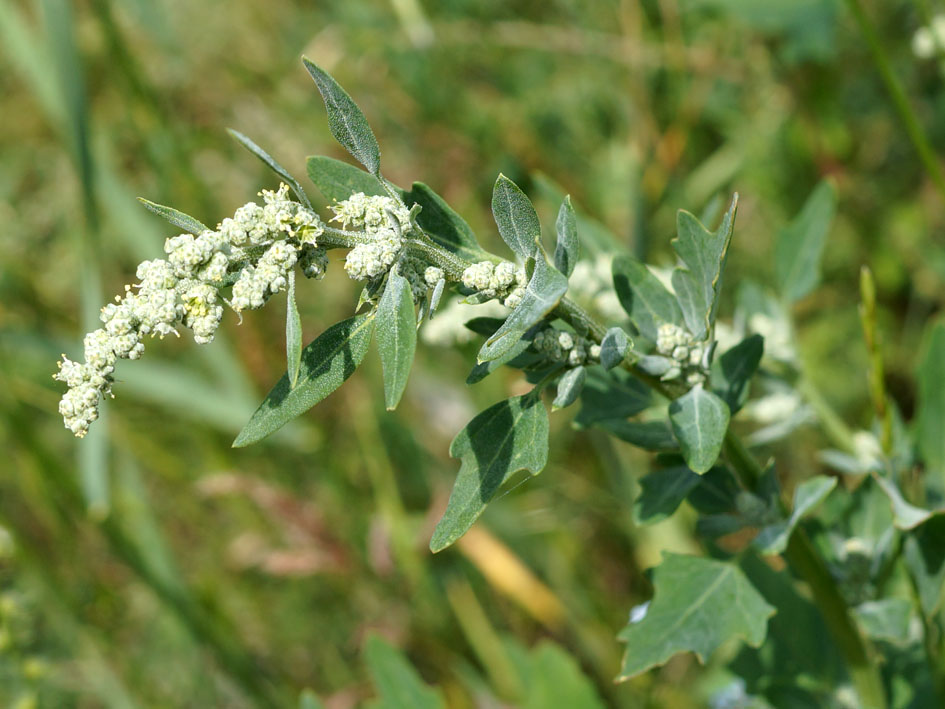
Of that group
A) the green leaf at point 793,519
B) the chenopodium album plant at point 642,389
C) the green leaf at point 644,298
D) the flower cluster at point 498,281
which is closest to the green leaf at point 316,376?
the chenopodium album plant at point 642,389

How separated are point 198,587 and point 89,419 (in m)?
2.12

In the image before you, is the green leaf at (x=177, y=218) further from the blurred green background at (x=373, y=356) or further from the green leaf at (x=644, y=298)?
the blurred green background at (x=373, y=356)

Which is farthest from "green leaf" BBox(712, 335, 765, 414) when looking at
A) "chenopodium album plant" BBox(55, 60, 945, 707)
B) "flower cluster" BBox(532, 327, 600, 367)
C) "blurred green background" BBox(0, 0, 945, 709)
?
"blurred green background" BBox(0, 0, 945, 709)

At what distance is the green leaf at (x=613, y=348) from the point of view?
101 cm

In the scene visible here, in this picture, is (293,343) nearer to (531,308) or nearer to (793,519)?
(531,308)

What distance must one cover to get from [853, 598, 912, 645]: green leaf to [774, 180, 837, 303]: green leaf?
0.65 meters

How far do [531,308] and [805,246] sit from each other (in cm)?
107

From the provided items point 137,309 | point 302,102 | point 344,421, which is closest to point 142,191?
point 302,102

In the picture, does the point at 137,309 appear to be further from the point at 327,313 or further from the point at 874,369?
the point at 327,313

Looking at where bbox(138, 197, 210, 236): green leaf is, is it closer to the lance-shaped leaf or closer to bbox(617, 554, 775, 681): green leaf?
the lance-shaped leaf

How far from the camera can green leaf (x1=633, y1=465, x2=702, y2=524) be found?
3.95ft

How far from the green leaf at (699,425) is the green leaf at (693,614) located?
0.85 feet

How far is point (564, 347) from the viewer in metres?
1.07

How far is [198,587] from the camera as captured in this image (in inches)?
116
